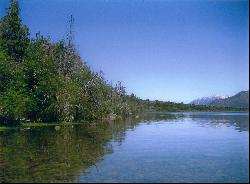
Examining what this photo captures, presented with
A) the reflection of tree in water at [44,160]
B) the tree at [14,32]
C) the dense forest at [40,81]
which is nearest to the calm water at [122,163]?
the reflection of tree in water at [44,160]

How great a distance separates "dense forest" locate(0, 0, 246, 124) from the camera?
3083 inches

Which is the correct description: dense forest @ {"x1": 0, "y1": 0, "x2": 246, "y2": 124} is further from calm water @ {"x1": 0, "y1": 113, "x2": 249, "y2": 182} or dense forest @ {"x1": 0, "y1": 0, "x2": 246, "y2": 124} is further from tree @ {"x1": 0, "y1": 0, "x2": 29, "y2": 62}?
calm water @ {"x1": 0, "y1": 113, "x2": 249, "y2": 182}

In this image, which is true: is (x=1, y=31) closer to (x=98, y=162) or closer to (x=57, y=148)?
(x=57, y=148)

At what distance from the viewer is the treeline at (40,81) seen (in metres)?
78.4

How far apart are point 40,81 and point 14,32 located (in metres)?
24.7

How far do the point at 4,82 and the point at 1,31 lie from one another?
101ft

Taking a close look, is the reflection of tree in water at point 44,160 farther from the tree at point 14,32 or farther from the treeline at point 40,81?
the tree at point 14,32

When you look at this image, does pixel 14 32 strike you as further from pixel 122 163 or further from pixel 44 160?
pixel 122 163

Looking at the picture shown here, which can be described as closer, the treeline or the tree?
the treeline

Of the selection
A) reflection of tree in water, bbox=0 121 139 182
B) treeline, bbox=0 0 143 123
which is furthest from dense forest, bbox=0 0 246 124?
reflection of tree in water, bbox=0 121 139 182

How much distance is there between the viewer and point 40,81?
89.1 m

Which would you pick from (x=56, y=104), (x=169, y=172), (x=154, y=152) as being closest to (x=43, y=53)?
(x=56, y=104)

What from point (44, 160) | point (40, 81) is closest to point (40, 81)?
point (40, 81)

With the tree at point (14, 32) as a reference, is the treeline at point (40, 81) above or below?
below
